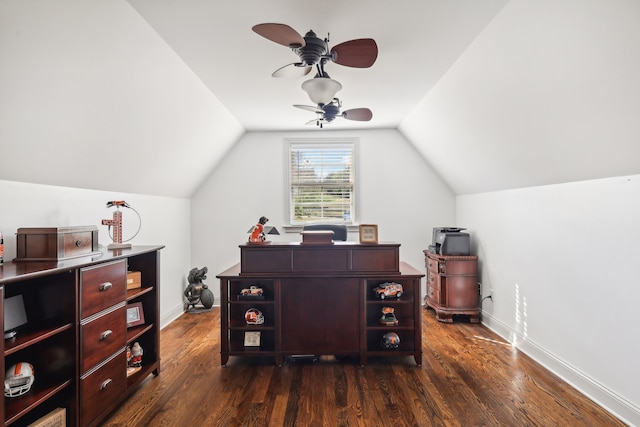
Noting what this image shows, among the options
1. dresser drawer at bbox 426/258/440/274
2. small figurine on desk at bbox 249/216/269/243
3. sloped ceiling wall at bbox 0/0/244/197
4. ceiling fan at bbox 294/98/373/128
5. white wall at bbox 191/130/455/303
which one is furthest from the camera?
white wall at bbox 191/130/455/303

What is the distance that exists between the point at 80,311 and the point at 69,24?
1.52 metres

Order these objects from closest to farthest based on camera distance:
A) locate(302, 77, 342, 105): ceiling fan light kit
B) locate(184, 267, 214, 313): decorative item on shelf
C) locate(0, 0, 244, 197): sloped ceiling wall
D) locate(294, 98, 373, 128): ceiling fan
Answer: locate(0, 0, 244, 197): sloped ceiling wall
locate(302, 77, 342, 105): ceiling fan light kit
locate(294, 98, 373, 128): ceiling fan
locate(184, 267, 214, 313): decorative item on shelf

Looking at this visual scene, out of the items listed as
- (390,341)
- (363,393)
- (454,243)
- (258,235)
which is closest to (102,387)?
(258,235)

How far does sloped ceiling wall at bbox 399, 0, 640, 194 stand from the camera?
1.70 m

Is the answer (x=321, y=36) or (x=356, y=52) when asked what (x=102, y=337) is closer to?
(x=356, y=52)

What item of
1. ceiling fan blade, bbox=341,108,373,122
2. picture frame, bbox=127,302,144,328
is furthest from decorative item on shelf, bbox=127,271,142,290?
ceiling fan blade, bbox=341,108,373,122

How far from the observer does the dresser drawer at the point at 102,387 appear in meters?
1.96

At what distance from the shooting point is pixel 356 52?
2021 millimetres

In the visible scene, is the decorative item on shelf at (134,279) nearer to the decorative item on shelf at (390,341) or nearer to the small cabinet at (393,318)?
the small cabinet at (393,318)

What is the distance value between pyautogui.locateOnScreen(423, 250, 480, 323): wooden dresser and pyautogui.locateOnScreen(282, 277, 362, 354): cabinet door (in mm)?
1673

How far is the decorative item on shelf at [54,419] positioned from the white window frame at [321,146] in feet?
11.3

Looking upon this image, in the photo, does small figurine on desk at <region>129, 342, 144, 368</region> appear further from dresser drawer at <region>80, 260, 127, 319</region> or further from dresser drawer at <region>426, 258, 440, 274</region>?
dresser drawer at <region>426, 258, 440, 274</region>

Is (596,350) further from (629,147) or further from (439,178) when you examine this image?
(439,178)

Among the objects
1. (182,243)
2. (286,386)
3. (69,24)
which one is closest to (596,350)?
(286,386)
